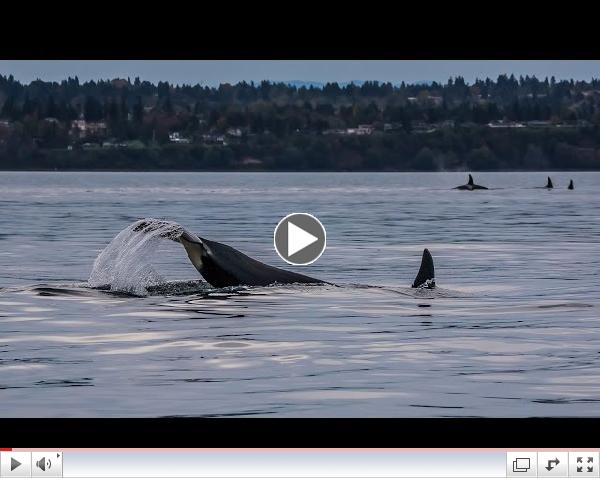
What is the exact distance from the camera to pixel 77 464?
24.4 ft

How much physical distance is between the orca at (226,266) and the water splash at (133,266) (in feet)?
0.07

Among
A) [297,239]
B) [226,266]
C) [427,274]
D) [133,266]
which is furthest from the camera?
[133,266]

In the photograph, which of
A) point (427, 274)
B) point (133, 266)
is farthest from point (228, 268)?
point (427, 274)

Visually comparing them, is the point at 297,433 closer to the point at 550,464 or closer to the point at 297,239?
the point at 550,464

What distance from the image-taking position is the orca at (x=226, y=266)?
1842cm
